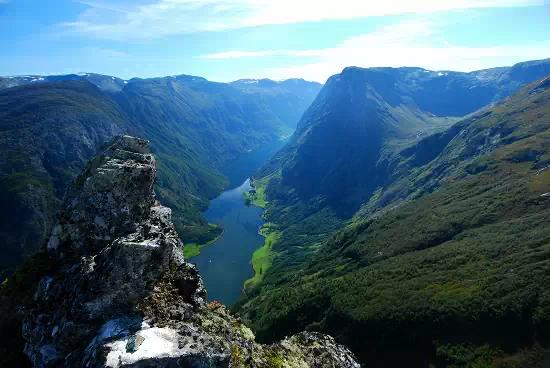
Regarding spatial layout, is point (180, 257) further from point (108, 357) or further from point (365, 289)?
point (365, 289)

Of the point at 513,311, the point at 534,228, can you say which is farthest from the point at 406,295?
the point at 534,228

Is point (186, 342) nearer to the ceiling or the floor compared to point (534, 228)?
nearer to the ceiling

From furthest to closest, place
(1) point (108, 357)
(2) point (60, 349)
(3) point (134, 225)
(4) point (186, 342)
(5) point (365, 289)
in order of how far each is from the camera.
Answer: (5) point (365, 289), (3) point (134, 225), (2) point (60, 349), (4) point (186, 342), (1) point (108, 357)

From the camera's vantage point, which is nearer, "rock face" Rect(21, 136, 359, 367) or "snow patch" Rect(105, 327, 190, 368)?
"snow patch" Rect(105, 327, 190, 368)

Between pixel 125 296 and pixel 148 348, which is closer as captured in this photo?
pixel 148 348

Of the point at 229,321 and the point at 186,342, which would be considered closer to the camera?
the point at 186,342

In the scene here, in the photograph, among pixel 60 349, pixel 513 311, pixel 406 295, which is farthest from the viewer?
pixel 406 295

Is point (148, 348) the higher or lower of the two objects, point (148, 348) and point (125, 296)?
the lower

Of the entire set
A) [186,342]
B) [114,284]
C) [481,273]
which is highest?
[114,284]
